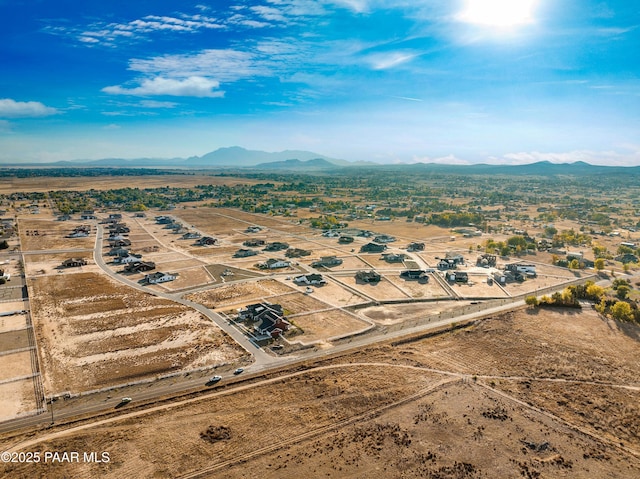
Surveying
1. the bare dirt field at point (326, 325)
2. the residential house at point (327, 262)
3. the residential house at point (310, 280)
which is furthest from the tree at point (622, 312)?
the residential house at point (327, 262)

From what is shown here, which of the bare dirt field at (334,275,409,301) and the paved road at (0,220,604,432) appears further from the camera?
the bare dirt field at (334,275,409,301)

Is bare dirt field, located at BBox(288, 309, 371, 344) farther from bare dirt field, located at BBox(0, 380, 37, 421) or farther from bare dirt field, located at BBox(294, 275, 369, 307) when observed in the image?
bare dirt field, located at BBox(0, 380, 37, 421)

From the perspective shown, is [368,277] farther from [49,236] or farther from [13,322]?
[49,236]

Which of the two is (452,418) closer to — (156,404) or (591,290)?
(156,404)

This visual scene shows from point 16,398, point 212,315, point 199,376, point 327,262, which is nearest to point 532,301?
point 327,262

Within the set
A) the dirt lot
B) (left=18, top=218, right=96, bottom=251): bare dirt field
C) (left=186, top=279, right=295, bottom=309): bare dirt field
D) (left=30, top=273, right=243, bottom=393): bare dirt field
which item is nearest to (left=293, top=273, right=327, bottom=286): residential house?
(left=186, top=279, right=295, bottom=309): bare dirt field

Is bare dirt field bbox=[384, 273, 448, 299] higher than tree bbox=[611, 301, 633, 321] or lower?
lower

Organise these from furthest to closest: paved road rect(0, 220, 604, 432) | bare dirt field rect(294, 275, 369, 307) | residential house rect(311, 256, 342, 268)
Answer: residential house rect(311, 256, 342, 268) < bare dirt field rect(294, 275, 369, 307) < paved road rect(0, 220, 604, 432)
